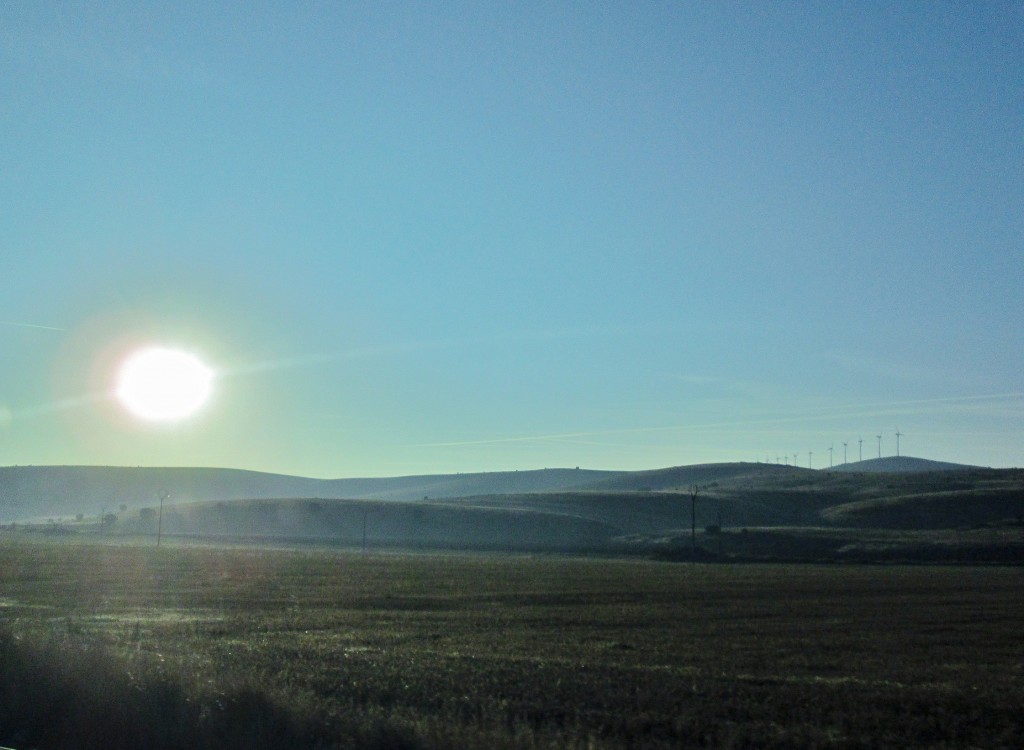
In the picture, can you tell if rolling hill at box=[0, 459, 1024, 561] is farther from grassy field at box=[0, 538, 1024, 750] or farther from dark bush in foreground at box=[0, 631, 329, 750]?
dark bush in foreground at box=[0, 631, 329, 750]

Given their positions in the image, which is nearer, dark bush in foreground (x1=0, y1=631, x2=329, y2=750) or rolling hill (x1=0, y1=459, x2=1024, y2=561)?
dark bush in foreground (x1=0, y1=631, x2=329, y2=750)

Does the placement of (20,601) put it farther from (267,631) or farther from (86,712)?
(86,712)

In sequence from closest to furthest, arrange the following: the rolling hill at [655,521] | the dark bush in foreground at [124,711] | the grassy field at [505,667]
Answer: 1. the dark bush in foreground at [124,711]
2. the grassy field at [505,667]
3. the rolling hill at [655,521]

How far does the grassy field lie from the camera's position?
1514 cm

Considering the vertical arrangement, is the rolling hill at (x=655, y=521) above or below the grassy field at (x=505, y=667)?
below

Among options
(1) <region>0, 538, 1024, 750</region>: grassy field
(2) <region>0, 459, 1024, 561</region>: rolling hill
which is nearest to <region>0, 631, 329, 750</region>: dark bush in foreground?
(1) <region>0, 538, 1024, 750</region>: grassy field

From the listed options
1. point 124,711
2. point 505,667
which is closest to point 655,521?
point 505,667

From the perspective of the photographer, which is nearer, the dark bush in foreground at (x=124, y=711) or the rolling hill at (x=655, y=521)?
the dark bush in foreground at (x=124, y=711)

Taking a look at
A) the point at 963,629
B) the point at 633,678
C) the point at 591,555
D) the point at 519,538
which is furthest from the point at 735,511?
the point at 633,678

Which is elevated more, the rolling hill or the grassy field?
the grassy field

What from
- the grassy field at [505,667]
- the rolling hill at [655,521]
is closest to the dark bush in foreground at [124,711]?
the grassy field at [505,667]

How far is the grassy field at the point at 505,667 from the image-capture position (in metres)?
15.1

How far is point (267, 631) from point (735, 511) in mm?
155158

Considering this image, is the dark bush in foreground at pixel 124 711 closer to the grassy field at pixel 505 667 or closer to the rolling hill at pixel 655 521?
the grassy field at pixel 505 667
